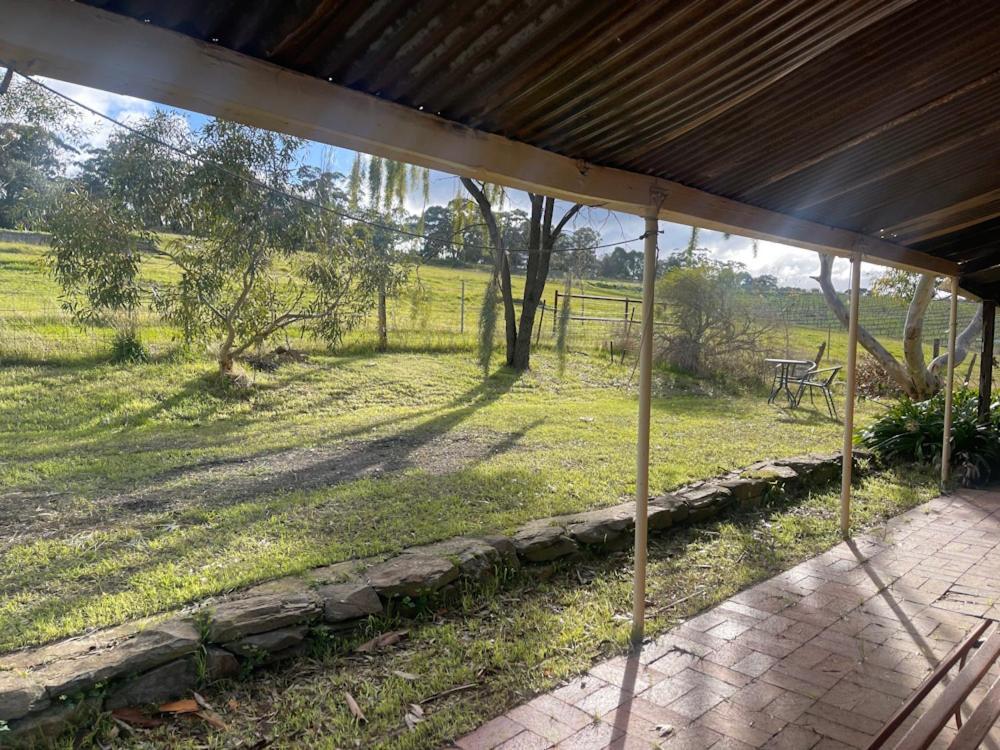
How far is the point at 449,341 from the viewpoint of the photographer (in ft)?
43.1

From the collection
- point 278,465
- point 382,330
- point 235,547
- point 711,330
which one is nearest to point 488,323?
point 382,330

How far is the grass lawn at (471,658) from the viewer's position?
2.17m

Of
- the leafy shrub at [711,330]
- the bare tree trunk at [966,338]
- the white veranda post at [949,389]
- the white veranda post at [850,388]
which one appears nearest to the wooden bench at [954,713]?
the white veranda post at [850,388]

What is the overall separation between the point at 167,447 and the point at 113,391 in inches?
96.3

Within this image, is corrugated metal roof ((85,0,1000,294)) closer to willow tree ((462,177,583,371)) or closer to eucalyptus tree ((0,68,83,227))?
eucalyptus tree ((0,68,83,227))

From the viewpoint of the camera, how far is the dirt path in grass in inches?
157

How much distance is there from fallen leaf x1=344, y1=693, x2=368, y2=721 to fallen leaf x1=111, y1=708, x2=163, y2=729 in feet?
2.00

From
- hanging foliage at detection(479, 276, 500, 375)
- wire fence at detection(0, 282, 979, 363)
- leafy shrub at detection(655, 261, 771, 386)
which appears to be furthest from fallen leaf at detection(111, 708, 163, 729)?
leafy shrub at detection(655, 261, 771, 386)

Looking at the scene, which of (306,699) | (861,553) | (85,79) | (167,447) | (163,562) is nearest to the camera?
(85,79)

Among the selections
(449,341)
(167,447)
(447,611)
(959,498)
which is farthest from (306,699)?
(449,341)

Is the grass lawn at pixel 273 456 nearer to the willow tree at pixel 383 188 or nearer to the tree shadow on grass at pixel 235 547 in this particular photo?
the tree shadow on grass at pixel 235 547

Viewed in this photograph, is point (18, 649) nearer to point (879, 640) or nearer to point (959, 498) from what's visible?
point (879, 640)

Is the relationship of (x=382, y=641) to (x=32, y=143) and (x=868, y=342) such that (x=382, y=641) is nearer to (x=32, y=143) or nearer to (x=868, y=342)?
(x=32, y=143)

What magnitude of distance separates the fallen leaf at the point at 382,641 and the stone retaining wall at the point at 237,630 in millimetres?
100
